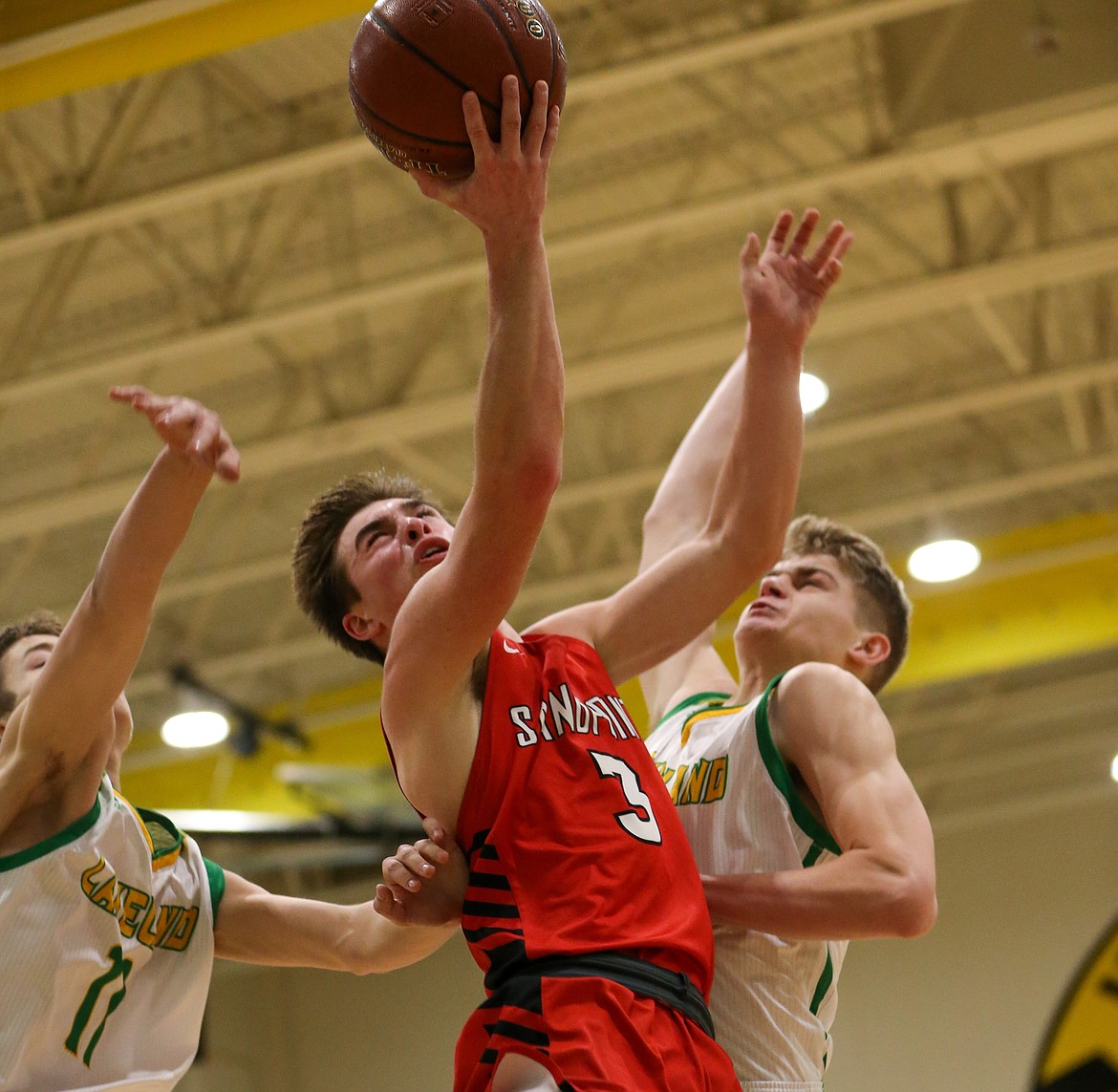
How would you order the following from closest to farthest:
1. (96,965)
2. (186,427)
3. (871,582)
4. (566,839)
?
(566,839) < (186,427) < (96,965) < (871,582)

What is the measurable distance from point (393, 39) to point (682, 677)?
198 cm

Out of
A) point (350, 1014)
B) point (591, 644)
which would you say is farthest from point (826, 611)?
point (350, 1014)

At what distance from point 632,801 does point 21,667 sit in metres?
1.77

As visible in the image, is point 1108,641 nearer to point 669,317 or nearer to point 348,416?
point 669,317

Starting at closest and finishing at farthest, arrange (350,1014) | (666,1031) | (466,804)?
1. (666,1031)
2. (466,804)
3. (350,1014)

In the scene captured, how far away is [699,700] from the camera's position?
399cm

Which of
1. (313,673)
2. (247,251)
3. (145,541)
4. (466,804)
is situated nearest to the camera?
(466,804)

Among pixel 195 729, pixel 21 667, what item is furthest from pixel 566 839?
pixel 195 729

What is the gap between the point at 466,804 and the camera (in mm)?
2834

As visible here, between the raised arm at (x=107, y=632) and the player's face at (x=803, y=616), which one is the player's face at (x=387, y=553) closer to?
the raised arm at (x=107, y=632)

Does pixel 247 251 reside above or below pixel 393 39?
above

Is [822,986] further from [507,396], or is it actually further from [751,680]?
[507,396]

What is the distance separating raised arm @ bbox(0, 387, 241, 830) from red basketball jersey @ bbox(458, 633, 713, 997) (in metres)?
0.70

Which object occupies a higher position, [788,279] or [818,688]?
[788,279]
